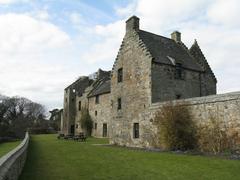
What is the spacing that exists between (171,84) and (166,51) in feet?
11.1

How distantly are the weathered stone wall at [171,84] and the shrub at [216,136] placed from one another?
233 inches

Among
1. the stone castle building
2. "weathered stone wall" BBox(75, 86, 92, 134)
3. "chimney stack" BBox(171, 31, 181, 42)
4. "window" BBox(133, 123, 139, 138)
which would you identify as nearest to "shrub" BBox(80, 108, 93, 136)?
"weathered stone wall" BBox(75, 86, 92, 134)

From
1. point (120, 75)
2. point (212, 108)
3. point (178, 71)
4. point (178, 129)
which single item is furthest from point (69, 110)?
point (212, 108)

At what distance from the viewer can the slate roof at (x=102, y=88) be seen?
40769 mm

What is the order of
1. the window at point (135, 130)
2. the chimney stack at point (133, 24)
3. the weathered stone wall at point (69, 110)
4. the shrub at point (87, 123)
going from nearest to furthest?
1. the window at point (135, 130)
2. the chimney stack at point (133, 24)
3. the shrub at point (87, 123)
4. the weathered stone wall at point (69, 110)

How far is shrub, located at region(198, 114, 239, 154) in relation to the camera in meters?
15.5

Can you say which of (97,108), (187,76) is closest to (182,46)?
(187,76)

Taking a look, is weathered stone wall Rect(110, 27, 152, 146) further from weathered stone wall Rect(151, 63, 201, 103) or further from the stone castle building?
weathered stone wall Rect(151, 63, 201, 103)

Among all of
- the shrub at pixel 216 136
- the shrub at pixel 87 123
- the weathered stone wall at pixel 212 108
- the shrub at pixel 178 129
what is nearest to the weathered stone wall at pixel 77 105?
the shrub at pixel 87 123

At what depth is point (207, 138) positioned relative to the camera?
16922mm

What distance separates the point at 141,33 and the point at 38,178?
18.7 m

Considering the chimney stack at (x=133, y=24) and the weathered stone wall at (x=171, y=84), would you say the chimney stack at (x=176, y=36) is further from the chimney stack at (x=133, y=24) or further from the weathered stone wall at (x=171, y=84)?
the chimney stack at (x=133, y=24)

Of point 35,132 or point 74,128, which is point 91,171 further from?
point 35,132

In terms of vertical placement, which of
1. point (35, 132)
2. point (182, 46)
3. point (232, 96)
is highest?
point (182, 46)
